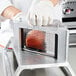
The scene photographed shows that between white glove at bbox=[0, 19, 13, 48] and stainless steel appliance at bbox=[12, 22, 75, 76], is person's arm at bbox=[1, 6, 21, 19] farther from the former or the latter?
stainless steel appliance at bbox=[12, 22, 75, 76]

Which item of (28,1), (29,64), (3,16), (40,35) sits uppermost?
(28,1)

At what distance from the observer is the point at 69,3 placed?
220 centimetres

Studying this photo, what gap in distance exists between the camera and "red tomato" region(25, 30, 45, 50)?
896 mm

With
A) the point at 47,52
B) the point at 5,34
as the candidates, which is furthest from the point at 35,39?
the point at 5,34

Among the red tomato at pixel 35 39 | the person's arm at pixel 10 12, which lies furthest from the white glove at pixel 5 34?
the red tomato at pixel 35 39

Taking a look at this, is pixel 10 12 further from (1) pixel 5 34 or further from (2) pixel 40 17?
(2) pixel 40 17

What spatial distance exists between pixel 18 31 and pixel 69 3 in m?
1.40

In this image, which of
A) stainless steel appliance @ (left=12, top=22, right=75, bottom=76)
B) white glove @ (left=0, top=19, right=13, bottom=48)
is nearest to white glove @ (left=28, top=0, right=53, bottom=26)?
stainless steel appliance @ (left=12, top=22, right=75, bottom=76)

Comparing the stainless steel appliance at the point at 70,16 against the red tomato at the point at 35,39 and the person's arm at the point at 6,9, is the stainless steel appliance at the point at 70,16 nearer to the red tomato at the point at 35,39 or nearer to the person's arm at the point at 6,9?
the person's arm at the point at 6,9

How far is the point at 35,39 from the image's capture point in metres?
0.91

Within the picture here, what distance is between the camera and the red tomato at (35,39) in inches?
35.3

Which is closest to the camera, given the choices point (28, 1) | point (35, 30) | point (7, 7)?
point (35, 30)

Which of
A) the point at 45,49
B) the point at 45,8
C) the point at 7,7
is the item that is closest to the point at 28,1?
the point at 7,7

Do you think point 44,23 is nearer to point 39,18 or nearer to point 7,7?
point 39,18
